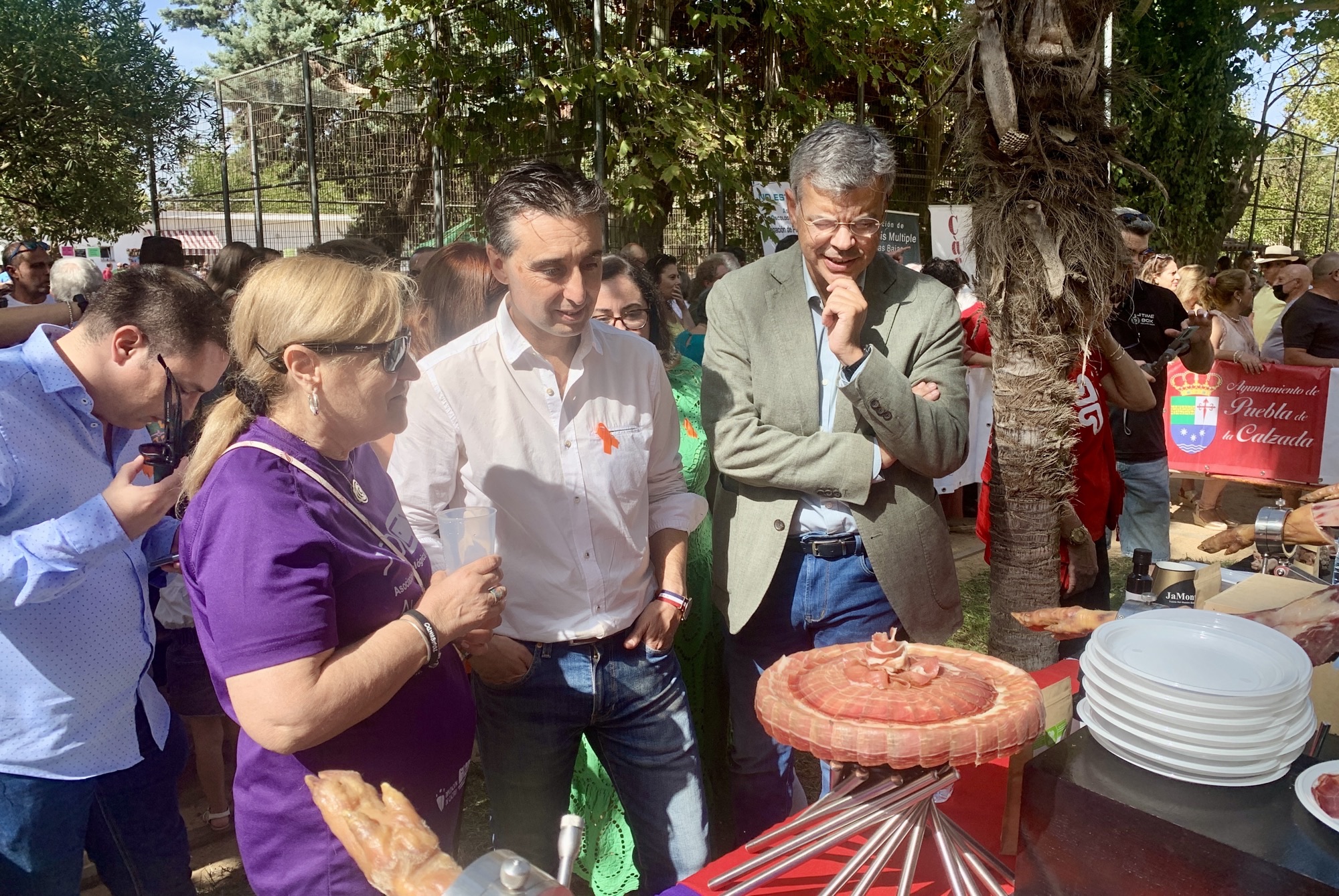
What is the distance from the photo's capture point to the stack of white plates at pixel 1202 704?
1182 mm

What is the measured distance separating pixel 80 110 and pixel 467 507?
918 centimetres

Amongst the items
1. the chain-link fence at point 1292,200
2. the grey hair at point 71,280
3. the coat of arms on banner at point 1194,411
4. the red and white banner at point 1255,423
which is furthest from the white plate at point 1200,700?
the chain-link fence at point 1292,200

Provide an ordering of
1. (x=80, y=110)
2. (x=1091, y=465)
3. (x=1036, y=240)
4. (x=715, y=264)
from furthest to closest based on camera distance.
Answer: (x=80, y=110), (x=715, y=264), (x=1091, y=465), (x=1036, y=240)

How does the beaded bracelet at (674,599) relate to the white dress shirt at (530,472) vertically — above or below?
below

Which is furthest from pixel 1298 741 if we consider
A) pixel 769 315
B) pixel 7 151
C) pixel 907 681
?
pixel 7 151

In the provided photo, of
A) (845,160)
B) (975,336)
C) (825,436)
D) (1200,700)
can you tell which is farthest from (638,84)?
(1200,700)

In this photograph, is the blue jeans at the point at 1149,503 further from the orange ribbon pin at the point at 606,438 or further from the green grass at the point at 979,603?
the orange ribbon pin at the point at 606,438

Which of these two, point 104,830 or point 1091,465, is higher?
point 1091,465

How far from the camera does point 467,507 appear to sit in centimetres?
205

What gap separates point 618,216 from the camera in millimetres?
8258

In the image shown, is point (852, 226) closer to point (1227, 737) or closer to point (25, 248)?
point (1227, 737)

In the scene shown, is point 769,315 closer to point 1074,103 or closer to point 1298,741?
point 1074,103

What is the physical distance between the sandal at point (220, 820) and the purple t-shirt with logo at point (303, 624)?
2.13 m

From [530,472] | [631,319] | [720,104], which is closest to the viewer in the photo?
[530,472]
